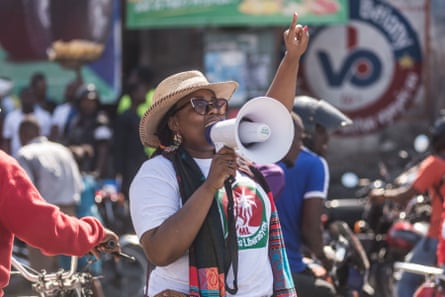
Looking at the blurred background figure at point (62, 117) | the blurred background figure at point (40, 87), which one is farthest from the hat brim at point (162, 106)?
the blurred background figure at point (40, 87)

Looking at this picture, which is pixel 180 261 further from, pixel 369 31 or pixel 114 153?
pixel 369 31

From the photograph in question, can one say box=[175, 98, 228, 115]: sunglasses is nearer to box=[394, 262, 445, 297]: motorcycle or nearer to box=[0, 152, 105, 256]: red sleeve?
box=[0, 152, 105, 256]: red sleeve

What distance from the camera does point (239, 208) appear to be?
14.4ft

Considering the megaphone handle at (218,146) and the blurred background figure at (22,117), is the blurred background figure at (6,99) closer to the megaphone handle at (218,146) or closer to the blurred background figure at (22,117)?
the blurred background figure at (22,117)

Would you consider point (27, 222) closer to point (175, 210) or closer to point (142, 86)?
point (175, 210)

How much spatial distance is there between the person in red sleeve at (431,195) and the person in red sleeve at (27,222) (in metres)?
3.33

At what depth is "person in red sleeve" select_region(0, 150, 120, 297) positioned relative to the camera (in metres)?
4.21

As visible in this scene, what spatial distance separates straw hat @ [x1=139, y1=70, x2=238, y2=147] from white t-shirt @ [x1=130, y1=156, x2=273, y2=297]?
239 mm

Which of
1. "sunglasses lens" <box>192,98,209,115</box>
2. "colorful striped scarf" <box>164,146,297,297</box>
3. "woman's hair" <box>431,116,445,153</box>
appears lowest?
"woman's hair" <box>431,116,445,153</box>

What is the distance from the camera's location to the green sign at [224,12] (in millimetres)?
13016

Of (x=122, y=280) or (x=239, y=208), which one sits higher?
(x=239, y=208)

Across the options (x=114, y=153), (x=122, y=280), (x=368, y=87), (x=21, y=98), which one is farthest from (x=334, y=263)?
(x=368, y=87)

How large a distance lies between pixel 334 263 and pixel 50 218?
9.37 ft

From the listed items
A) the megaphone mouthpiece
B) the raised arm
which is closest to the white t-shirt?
the megaphone mouthpiece
